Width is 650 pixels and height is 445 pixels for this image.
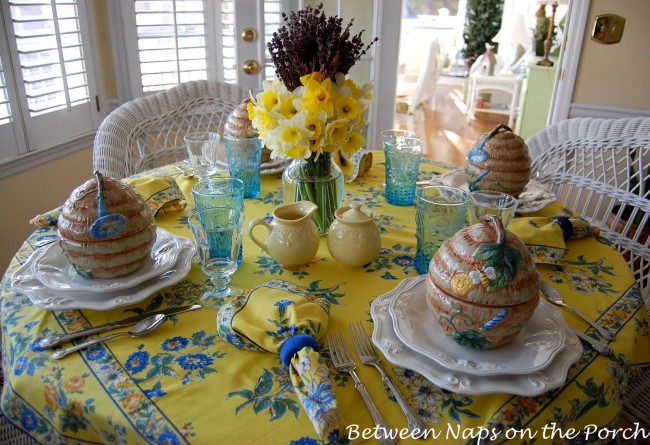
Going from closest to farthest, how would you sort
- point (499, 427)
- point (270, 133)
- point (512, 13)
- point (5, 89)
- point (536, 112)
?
point (499, 427), point (270, 133), point (5, 89), point (536, 112), point (512, 13)

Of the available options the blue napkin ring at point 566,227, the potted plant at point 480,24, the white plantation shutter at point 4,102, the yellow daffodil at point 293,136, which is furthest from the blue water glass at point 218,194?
the potted plant at point 480,24

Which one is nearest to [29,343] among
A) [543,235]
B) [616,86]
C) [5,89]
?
[543,235]

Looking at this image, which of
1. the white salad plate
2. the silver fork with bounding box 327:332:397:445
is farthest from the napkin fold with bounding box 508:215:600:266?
the silver fork with bounding box 327:332:397:445

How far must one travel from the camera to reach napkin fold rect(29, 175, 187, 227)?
44.4 inches

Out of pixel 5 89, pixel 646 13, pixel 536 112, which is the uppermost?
pixel 646 13

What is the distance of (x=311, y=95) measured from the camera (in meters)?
0.95

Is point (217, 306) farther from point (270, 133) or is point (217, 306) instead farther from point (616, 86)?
point (616, 86)

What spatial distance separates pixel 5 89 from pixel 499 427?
6.76ft

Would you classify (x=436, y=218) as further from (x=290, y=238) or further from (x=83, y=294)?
(x=83, y=294)

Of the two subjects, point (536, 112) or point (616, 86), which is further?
point (536, 112)

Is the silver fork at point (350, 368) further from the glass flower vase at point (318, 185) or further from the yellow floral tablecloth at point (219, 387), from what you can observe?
the glass flower vase at point (318, 185)

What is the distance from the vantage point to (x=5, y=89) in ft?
6.30

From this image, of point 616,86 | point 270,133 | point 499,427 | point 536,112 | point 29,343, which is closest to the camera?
point 499,427

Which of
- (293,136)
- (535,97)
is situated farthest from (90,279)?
(535,97)
